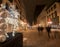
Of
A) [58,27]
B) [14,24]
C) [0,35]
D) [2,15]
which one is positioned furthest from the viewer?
[58,27]

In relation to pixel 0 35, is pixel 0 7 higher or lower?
higher

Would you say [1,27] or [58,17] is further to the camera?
[58,17]

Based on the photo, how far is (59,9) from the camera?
97.0ft

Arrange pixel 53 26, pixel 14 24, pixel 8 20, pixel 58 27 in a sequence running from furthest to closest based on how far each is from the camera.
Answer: pixel 53 26, pixel 58 27, pixel 14 24, pixel 8 20

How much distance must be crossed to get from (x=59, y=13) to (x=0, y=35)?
26.2m

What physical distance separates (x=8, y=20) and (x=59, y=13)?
80.5 ft

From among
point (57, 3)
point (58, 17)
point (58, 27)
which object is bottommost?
point (58, 27)

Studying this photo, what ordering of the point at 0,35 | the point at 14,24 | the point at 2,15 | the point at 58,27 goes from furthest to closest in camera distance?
the point at 58,27
the point at 14,24
the point at 2,15
the point at 0,35

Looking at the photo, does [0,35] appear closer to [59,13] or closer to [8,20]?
[8,20]

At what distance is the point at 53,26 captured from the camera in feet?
101

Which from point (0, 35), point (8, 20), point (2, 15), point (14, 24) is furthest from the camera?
point (14, 24)

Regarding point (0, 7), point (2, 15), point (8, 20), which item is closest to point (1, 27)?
point (2, 15)

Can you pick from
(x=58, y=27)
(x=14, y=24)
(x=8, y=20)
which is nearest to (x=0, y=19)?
(x=8, y=20)

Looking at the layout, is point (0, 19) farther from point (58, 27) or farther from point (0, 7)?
point (58, 27)
